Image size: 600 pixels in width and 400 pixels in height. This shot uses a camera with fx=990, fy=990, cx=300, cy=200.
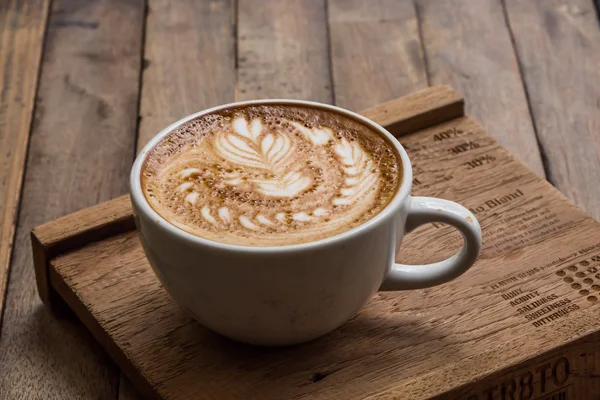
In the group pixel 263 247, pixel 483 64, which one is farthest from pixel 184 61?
pixel 263 247

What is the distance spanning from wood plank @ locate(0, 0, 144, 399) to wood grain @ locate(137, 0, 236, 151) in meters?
0.02

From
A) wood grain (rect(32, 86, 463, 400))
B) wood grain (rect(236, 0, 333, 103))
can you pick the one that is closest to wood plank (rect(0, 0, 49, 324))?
wood grain (rect(32, 86, 463, 400))

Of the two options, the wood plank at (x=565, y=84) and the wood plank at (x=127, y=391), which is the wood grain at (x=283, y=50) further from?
the wood plank at (x=127, y=391)

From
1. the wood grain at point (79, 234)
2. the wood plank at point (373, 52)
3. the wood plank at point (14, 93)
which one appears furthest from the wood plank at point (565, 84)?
the wood plank at point (14, 93)

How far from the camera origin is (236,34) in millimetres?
1738

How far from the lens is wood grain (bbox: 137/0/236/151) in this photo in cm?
155

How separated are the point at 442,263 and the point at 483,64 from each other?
784mm

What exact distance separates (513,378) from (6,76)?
1.03 metres

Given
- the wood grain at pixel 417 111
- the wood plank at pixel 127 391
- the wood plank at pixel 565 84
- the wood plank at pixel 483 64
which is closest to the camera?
the wood plank at pixel 127 391

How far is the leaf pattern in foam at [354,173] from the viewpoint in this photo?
90cm

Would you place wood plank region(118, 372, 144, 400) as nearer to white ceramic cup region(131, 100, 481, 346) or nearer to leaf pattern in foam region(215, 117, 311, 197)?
white ceramic cup region(131, 100, 481, 346)

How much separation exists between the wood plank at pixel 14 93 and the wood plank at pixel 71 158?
0.05 feet

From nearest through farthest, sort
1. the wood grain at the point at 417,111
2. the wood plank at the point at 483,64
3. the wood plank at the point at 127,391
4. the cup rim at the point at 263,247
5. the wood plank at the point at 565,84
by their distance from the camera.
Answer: the cup rim at the point at 263,247, the wood plank at the point at 127,391, the wood grain at the point at 417,111, the wood plank at the point at 565,84, the wood plank at the point at 483,64

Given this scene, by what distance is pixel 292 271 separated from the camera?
84cm
